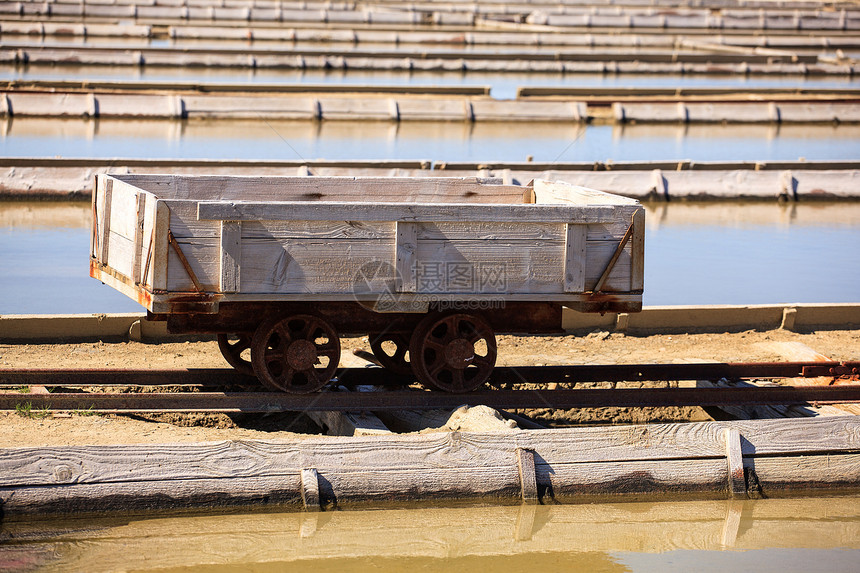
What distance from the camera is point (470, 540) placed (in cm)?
591

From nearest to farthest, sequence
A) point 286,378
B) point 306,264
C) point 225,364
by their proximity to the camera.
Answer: point 306,264
point 286,378
point 225,364

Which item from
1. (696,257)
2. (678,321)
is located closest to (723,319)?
(678,321)

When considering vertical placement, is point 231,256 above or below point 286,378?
above

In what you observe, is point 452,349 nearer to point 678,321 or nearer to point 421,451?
point 421,451

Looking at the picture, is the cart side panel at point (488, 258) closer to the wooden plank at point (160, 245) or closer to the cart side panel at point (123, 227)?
the wooden plank at point (160, 245)

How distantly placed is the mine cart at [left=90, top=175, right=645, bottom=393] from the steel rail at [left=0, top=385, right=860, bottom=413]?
0.13 m

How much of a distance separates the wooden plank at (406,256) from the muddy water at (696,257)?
4872 millimetres

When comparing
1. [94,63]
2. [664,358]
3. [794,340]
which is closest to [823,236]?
[794,340]

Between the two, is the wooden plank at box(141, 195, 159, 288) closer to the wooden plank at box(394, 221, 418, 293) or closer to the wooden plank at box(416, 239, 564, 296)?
the wooden plank at box(394, 221, 418, 293)

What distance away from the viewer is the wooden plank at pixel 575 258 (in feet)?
22.3

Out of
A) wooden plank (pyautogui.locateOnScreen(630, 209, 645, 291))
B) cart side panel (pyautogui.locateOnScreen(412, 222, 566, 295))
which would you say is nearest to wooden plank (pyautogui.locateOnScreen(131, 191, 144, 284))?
cart side panel (pyautogui.locateOnScreen(412, 222, 566, 295))

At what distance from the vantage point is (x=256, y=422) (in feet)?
24.2

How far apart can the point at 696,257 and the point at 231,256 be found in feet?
29.4

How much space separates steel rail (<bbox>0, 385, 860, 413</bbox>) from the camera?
6.84m
